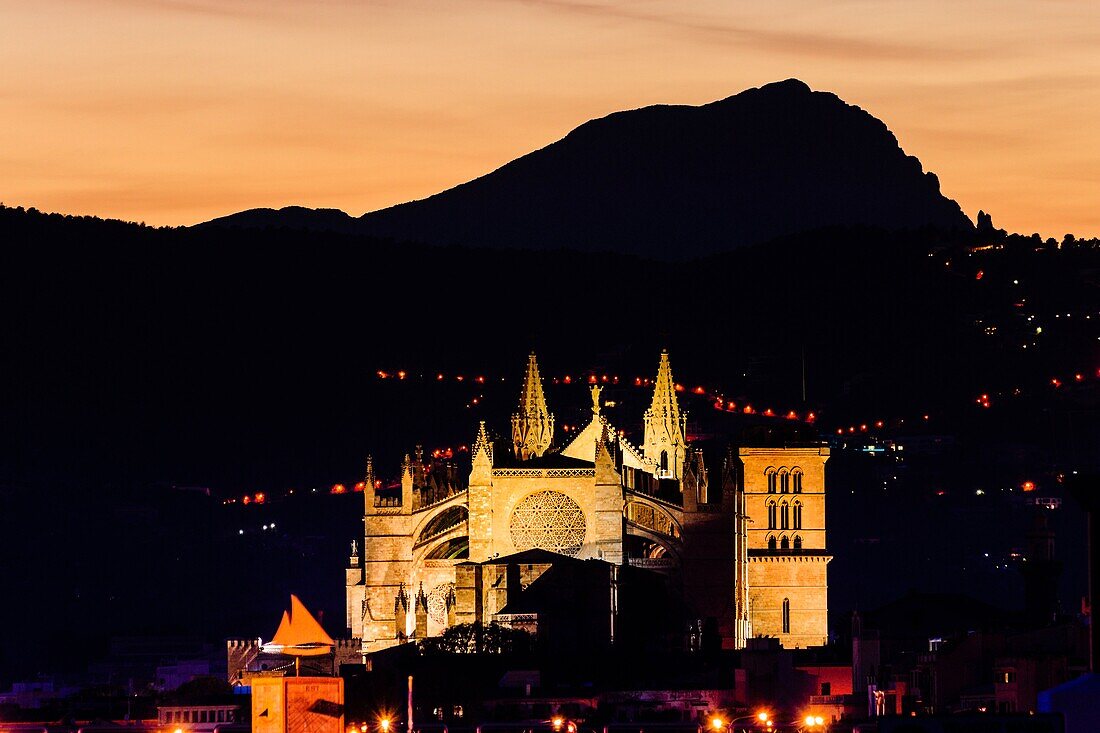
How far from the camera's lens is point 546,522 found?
443 feet

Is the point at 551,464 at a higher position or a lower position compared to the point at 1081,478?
higher

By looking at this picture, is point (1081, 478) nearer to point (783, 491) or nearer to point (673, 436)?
point (783, 491)

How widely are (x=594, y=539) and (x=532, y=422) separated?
10375 millimetres

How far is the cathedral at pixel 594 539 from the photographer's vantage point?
132 meters

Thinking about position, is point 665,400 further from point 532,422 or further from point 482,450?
point 482,450

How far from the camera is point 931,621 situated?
14525 cm

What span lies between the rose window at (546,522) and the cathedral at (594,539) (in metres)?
0.04

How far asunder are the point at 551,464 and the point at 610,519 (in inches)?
136

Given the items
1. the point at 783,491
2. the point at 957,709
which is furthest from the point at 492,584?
the point at 957,709

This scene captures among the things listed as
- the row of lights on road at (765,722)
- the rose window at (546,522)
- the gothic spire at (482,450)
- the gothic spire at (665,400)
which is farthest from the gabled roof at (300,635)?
the gothic spire at (665,400)

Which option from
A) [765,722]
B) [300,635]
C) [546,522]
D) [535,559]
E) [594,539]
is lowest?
[765,722]

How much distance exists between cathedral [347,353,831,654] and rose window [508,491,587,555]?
0.04 m

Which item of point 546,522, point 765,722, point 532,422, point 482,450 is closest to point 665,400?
point 532,422

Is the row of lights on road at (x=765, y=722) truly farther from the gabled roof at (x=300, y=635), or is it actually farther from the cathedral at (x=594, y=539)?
the cathedral at (x=594, y=539)
